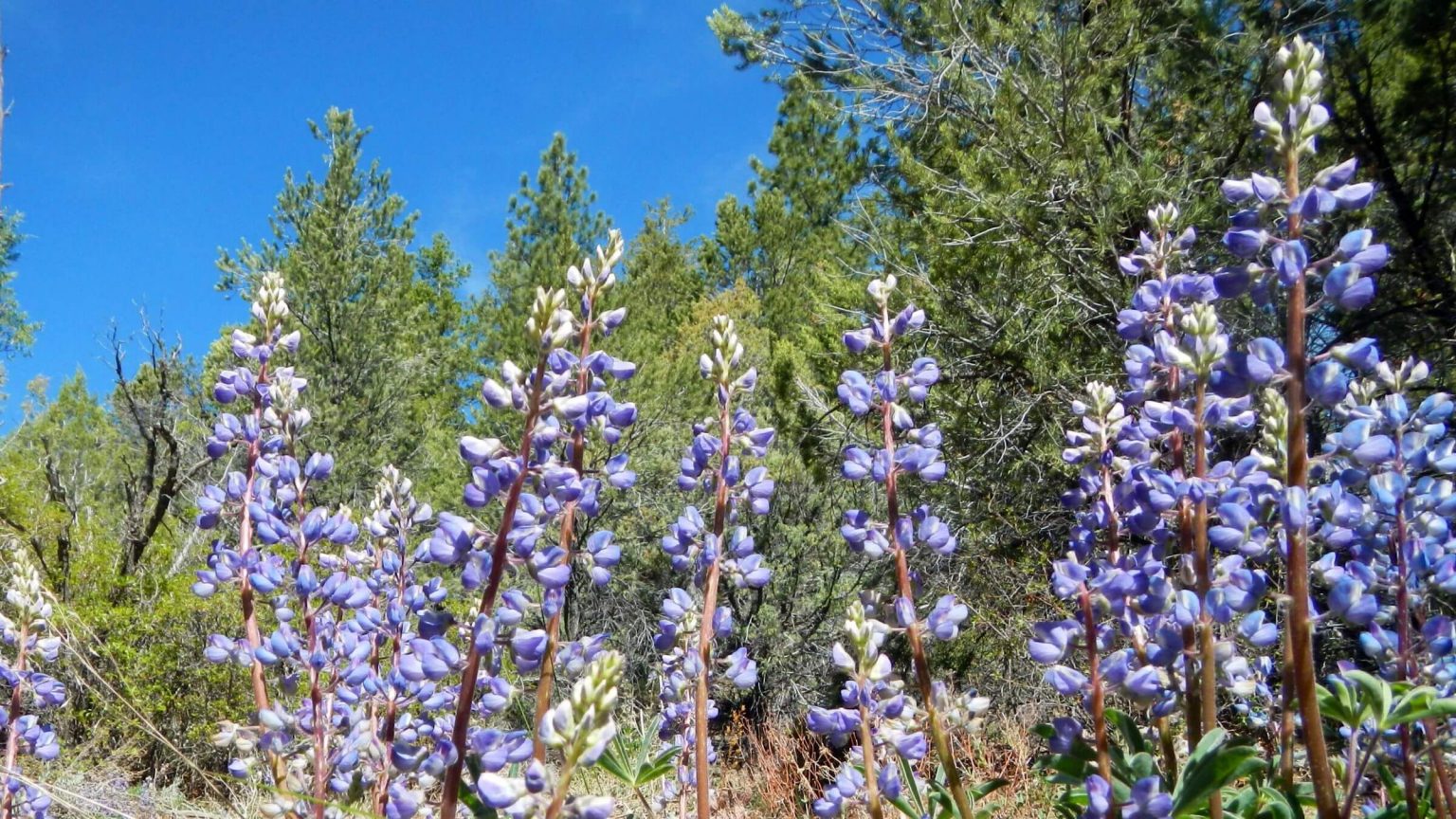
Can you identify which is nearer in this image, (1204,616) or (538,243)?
(1204,616)

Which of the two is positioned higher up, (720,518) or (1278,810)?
(720,518)

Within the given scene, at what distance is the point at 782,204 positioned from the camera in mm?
19000

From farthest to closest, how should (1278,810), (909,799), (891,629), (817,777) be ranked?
(817,777)
(909,799)
(891,629)
(1278,810)

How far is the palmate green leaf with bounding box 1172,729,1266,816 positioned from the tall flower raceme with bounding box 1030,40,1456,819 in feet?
0.04

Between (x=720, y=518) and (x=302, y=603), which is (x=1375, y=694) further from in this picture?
(x=302, y=603)

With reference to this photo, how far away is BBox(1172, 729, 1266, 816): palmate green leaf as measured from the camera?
99cm

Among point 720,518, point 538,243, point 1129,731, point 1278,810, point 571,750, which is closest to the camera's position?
point 571,750

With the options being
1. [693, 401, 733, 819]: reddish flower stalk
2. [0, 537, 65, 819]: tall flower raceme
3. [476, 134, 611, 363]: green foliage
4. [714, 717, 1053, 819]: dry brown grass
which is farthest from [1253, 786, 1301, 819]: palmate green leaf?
[476, 134, 611, 363]: green foliage

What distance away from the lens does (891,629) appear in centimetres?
155

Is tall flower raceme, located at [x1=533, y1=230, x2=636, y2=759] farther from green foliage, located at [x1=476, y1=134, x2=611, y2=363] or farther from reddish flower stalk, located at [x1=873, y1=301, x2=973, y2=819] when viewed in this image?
green foliage, located at [x1=476, y1=134, x2=611, y2=363]

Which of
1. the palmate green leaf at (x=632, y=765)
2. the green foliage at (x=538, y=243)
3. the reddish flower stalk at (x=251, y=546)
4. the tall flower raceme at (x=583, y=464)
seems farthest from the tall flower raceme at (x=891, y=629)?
the green foliage at (x=538, y=243)

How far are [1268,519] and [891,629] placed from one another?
0.63m

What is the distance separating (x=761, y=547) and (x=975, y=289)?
14.8ft

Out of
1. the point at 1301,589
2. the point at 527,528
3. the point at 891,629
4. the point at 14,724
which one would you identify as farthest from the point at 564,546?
the point at 14,724
